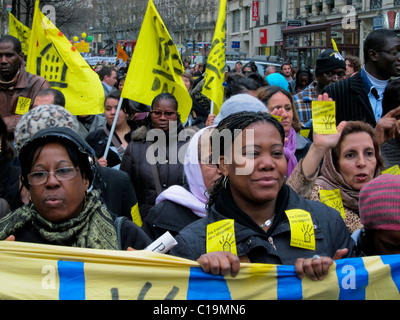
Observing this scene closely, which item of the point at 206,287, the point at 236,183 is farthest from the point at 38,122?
the point at 206,287

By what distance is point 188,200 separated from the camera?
3334 millimetres

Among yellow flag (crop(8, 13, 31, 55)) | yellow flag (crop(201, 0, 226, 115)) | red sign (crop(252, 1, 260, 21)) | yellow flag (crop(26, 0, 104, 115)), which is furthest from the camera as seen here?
red sign (crop(252, 1, 260, 21))

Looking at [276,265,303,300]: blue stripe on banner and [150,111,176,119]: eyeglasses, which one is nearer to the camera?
[276,265,303,300]: blue stripe on banner

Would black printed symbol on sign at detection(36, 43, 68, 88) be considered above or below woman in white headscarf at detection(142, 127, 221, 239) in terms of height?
above

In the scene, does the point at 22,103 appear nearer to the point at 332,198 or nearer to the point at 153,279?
the point at 332,198

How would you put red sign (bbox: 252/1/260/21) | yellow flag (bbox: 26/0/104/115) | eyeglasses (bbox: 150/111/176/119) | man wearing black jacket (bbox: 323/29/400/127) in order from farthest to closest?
red sign (bbox: 252/1/260/21)
yellow flag (bbox: 26/0/104/115)
eyeglasses (bbox: 150/111/176/119)
man wearing black jacket (bbox: 323/29/400/127)

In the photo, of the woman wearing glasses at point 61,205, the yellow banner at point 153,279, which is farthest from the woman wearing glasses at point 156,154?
the yellow banner at point 153,279

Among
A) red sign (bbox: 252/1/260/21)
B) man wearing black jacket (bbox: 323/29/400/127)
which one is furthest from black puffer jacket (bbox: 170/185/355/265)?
red sign (bbox: 252/1/260/21)

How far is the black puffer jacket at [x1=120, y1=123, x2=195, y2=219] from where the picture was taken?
5.04 metres

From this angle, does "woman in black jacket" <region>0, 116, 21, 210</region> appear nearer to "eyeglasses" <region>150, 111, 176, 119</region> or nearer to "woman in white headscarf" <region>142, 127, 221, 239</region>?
"woman in white headscarf" <region>142, 127, 221, 239</region>

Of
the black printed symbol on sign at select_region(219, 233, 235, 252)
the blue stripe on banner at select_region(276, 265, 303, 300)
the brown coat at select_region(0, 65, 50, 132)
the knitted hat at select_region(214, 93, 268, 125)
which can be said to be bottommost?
the blue stripe on banner at select_region(276, 265, 303, 300)

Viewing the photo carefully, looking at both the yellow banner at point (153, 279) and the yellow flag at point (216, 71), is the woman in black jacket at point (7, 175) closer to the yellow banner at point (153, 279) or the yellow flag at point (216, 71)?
the yellow banner at point (153, 279)

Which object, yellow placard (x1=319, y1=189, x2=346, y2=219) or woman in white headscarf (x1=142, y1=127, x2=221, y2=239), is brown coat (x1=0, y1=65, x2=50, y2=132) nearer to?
woman in white headscarf (x1=142, y1=127, x2=221, y2=239)
